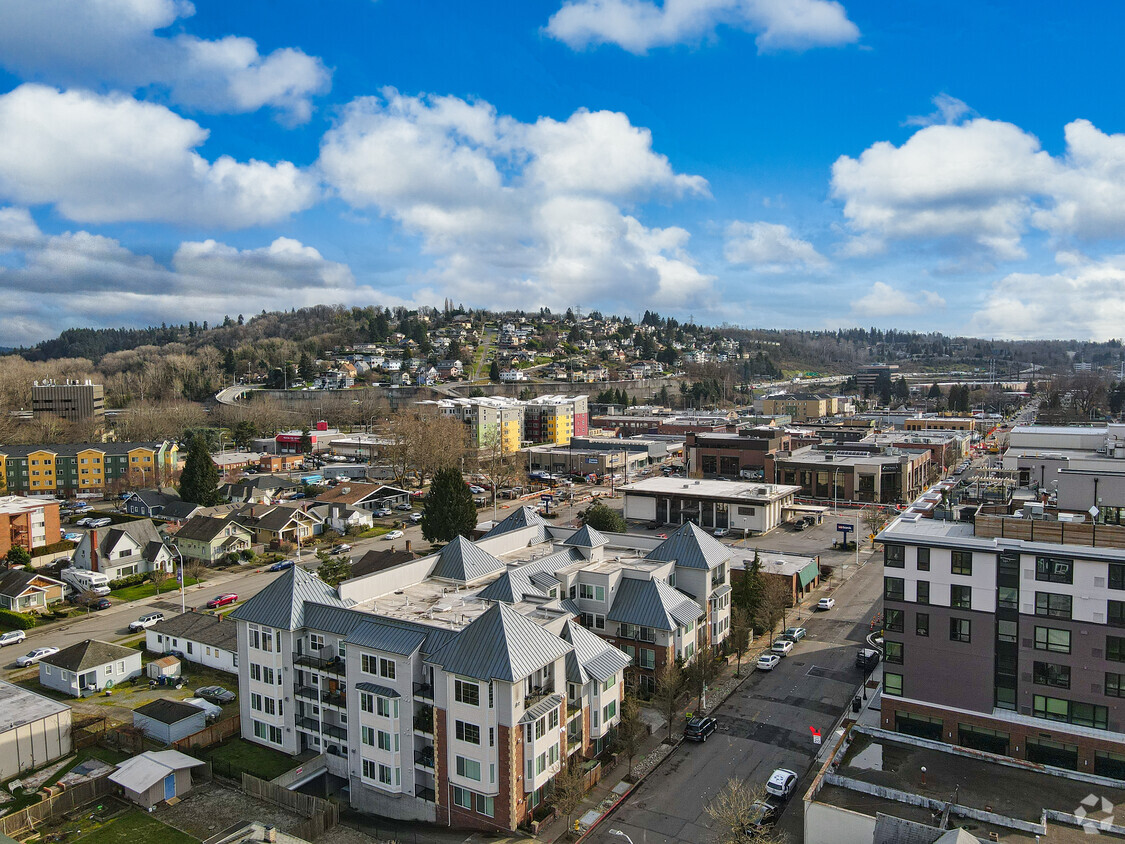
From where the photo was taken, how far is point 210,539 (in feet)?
166

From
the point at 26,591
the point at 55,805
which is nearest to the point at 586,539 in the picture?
the point at 55,805

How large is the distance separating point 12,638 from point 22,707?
1380 cm

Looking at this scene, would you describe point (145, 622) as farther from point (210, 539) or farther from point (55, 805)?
point (55, 805)

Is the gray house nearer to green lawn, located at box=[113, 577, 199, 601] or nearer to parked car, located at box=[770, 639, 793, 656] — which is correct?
green lawn, located at box=[113, 577, 199, 601]

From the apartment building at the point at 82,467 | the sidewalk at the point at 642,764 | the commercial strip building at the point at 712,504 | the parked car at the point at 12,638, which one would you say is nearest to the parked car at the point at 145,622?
the parked car at the point at 12,638

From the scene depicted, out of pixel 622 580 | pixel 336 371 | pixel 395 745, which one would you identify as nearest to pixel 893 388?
pixel 336 371

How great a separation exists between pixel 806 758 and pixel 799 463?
171ft

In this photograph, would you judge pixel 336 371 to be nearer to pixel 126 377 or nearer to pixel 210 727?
pixel 126 377

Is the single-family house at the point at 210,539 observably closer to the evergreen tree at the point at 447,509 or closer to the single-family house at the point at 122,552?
the single-family house at the point at 122,552

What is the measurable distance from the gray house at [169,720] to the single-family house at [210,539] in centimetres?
2486

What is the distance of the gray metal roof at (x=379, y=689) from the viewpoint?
21672mm

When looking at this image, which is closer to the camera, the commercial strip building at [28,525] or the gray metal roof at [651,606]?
the gray metal roof at [651,606]

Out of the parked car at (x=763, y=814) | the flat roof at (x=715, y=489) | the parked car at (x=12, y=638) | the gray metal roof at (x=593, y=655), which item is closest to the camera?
the parked car at (x=763, y=814)

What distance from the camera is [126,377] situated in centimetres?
15188
